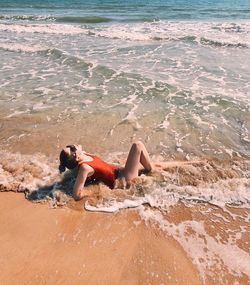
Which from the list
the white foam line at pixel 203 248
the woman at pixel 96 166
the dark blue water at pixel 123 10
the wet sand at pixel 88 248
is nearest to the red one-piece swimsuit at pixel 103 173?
the woman at pixel 96 166

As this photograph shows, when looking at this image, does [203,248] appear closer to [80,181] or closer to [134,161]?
[134,161]

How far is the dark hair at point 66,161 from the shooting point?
5676mm

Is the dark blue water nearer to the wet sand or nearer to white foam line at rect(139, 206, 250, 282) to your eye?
the wet sand

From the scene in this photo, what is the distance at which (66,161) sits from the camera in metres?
5.71

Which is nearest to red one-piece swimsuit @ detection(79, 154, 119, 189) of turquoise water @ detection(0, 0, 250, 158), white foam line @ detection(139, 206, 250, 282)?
white foam line @ detection(139, 206, 250, 282)

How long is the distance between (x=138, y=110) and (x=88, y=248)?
206 inches

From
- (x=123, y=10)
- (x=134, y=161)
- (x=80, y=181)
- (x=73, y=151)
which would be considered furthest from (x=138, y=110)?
(x=123, y=10)

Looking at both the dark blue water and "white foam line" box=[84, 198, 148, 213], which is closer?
"white foam line" box=[84, 198, 148, 213]

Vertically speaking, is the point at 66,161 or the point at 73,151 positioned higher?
the point at 73,151

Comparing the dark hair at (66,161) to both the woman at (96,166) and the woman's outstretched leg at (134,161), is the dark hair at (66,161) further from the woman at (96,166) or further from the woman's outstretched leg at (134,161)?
the woman's outstretched leg at (134,161)

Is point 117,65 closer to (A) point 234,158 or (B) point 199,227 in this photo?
(A) point 234,158

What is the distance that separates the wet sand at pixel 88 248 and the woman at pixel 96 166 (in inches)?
18.6

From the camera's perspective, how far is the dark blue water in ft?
89.4

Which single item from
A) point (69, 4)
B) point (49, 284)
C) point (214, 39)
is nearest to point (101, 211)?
point (49, 284)
